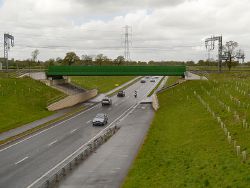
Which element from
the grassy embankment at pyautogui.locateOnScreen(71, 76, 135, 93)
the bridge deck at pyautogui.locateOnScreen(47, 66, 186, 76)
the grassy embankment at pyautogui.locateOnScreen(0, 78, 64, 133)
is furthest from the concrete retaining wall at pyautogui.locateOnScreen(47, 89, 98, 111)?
the grassy embankment at pyautogui.locateOnScreen(71, 76, 135, 93)

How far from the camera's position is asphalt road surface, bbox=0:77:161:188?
92.1 feet

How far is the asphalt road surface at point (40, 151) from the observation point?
28078mm

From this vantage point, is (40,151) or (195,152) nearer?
(195,152)

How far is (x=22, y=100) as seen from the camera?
70.2m

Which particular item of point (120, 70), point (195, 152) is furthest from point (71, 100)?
point (195, 152)

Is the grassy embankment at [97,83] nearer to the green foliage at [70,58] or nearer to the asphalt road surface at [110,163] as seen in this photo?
the green foliage at [70,58]

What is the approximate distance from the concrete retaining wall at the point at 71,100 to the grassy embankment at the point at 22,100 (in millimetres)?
1520

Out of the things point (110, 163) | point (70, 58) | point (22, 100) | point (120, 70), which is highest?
point (70, 58)

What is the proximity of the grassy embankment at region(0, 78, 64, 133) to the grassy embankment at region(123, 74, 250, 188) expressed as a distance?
19055 mm

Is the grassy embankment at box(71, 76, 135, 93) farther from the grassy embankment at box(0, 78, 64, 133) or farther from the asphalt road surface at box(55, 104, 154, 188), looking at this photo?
the asphalt road surface at box(55, 104, 154, 188)

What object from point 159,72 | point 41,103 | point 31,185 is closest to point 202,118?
point 31,185

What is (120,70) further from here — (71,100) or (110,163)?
(110,163)

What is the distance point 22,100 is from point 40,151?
3505 centimetres

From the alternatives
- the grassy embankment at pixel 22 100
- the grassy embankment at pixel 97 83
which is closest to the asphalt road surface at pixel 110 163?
the grassy embankment at pixel 22 100
